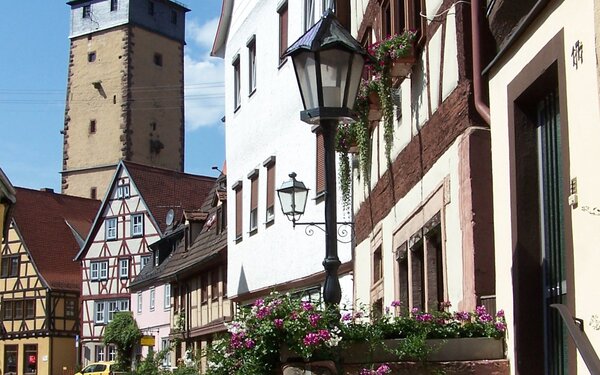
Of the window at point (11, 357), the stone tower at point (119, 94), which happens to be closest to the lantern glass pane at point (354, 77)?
the window at point (11, 357)

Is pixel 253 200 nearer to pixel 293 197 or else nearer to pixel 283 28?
pixel 283 28

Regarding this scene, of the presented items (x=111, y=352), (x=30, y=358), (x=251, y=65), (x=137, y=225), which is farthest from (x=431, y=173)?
(x=30, y=358)

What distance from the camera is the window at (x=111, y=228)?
56688mm

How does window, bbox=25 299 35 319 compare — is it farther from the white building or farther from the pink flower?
the pink flower

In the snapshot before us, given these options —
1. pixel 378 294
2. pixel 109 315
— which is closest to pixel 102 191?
pixel 109 315

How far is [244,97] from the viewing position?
23.0 meters

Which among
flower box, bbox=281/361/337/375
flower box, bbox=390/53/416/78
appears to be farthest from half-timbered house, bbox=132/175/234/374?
flower box, bbox=281/361/337/375

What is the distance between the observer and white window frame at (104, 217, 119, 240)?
56.6m

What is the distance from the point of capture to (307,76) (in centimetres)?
705

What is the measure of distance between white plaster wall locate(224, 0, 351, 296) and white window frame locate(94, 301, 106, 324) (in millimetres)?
33939

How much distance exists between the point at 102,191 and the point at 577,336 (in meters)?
77.0

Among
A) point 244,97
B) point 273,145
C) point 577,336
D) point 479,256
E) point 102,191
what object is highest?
point 102,191

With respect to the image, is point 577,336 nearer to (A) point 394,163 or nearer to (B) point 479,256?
(B) point 479,256

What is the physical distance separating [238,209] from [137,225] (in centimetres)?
3242
